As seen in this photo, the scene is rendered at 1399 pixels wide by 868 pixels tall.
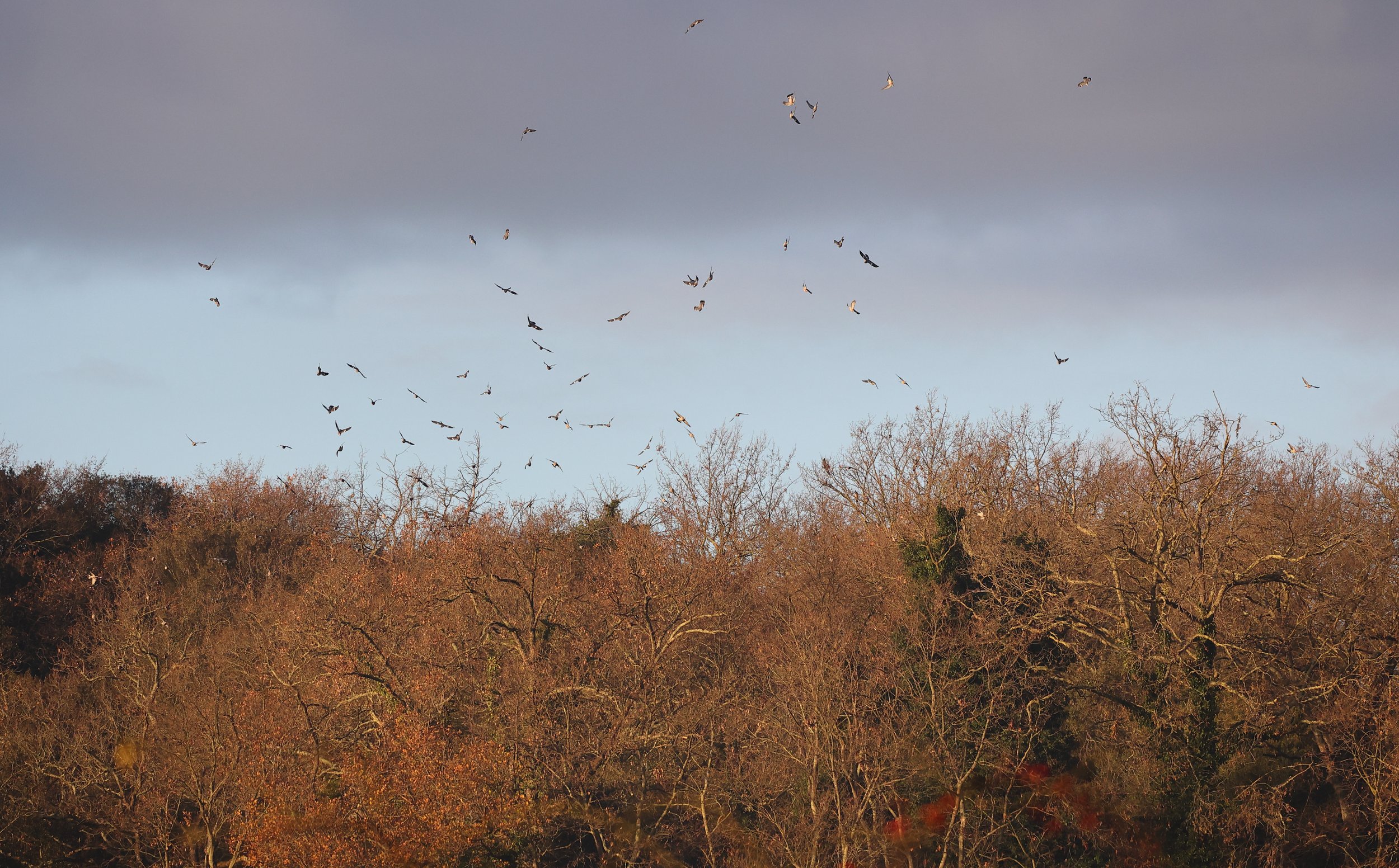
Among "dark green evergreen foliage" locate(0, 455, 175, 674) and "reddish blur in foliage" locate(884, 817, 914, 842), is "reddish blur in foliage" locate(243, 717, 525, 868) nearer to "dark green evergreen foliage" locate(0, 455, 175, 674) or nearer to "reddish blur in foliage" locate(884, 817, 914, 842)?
"reddish blur in foliage" locate(884, 817, 914, 842)

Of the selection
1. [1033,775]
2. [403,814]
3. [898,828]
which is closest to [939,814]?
[898,828]

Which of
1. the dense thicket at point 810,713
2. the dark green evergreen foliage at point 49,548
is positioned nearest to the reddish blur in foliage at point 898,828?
the dense thicket at point 810,713

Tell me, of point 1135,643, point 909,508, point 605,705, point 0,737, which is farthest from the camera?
point 909,508

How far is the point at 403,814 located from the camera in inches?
993

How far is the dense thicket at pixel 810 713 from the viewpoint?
26.5m

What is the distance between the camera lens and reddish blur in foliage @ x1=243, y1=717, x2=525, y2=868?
24781 millimetres

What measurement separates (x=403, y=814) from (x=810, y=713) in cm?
1034

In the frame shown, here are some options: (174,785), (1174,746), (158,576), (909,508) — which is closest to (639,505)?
(909,508)

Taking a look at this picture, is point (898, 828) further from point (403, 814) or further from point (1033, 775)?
point (403, 814)

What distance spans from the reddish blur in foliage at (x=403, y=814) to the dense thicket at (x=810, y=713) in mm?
82

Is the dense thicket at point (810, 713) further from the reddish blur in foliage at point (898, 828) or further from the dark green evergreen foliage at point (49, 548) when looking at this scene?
the dark green evergreen foliage at point (49, 548)

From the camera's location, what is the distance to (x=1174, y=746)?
27.4m

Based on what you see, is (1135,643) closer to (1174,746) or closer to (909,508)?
(1174,746)

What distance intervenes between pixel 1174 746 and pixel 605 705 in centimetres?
1492
